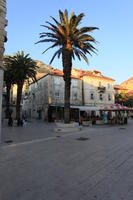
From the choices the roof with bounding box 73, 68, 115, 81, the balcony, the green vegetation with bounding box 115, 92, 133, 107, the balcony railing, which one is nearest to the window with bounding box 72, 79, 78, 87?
the roof with bounding box 73, 68, 115, 81

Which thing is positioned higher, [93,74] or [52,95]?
[93,74]

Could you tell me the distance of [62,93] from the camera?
3834cm

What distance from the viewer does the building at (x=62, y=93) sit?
36750 mm

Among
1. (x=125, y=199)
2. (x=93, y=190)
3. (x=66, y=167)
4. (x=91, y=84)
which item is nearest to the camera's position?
(x=125, y=199)

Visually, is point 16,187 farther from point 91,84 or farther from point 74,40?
point 91,84

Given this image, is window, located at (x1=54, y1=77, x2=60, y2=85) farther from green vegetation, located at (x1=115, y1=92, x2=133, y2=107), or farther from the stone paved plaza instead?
the stone paved plaza

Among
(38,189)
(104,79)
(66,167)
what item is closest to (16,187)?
(38,189)

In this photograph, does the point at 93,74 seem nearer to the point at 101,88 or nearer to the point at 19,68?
the point at 101,88

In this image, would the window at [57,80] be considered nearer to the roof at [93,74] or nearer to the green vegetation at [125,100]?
the roof at [93,74]

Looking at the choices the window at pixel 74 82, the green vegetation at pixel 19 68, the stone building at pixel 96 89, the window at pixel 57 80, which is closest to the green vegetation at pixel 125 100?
the stone building at pixel 96 89

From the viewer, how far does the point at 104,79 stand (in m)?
44.7

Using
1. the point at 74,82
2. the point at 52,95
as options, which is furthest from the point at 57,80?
the point at 74,82

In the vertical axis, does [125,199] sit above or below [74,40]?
below

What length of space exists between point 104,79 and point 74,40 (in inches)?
1180
